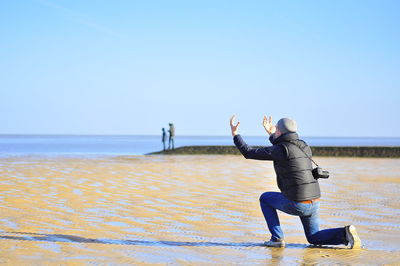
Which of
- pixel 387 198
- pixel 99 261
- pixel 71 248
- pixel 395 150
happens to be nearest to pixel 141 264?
pixel 99 261

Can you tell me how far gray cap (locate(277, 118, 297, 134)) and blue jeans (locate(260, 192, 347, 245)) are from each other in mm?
761

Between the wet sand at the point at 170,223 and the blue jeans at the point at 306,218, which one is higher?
the blue jeans at the point at 306,218

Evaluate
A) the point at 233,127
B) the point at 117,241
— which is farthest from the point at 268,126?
the point at 117,241

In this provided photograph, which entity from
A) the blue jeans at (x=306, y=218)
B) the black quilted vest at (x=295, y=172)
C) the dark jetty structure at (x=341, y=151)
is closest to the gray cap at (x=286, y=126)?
the black quilted vest at (x=295, y=172)

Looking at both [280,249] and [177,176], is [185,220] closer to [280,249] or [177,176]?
[280,249]

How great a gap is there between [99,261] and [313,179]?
2508mm

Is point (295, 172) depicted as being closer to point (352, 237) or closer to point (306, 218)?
point (306, 218)

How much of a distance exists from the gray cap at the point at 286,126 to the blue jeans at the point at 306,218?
0.76 metres

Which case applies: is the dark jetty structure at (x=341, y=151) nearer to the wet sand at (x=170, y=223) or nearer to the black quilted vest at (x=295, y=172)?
the wet sand at (x=170, y=223)

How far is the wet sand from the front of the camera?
601cm

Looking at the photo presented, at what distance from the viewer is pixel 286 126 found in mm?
6316

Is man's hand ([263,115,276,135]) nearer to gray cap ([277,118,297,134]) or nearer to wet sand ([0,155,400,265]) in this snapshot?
gray cap ([277,118,297,134])

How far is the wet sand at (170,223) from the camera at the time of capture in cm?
601

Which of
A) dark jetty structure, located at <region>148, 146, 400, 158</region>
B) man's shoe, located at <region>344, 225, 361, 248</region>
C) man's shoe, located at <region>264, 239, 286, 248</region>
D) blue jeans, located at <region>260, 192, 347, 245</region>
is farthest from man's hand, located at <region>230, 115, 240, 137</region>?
dark jetty structure, located at <region>148, 146, 400, 158</region>
